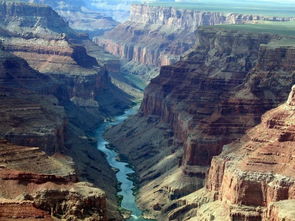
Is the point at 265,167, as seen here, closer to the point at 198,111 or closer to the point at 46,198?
the point at 46,198

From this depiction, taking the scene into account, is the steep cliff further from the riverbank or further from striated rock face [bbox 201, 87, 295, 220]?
striated rock face [bbox 201, 87, 295, 220]

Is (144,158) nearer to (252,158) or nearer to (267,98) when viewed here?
(267,98)

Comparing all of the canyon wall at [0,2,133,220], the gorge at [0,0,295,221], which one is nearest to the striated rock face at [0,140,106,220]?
the canyon wall at [0,2,133,220]

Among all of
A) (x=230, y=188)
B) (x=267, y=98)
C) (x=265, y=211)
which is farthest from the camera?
(x=267, y=98)

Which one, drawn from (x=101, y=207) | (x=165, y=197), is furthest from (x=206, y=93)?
(x=101, y=207)

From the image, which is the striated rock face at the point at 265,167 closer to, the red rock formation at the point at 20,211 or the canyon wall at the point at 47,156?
the canyon wall at the point at 47,156

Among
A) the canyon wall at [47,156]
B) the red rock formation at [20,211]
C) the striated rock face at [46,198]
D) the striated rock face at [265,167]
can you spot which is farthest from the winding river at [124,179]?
the red rock formation at [20,211]

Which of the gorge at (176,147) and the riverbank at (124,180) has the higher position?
the gorge at (176,147)

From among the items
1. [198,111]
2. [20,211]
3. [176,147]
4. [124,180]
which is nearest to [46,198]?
[20,211]
